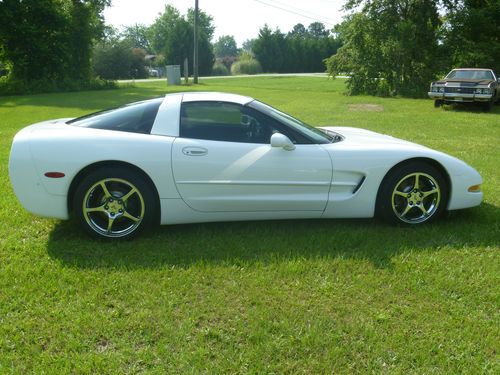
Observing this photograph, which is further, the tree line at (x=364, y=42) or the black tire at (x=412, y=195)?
the tree line at (x=364, y=42)

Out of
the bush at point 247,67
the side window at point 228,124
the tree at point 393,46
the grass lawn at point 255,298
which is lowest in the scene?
the grass lawn at point 255,298

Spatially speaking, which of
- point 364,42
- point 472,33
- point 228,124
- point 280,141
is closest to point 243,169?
point 280,141

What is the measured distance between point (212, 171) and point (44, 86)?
23.4 m

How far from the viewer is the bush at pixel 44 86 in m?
22.5

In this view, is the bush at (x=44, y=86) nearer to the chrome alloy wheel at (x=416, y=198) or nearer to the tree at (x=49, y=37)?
the tree at (x=49, y=37)

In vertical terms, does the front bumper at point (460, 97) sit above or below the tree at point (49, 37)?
below

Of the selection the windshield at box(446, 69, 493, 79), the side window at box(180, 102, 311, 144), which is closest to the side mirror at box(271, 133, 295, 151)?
the side window at box(180, 102, 311, 144)

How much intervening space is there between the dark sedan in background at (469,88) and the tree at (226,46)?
461ft

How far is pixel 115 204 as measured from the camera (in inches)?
145

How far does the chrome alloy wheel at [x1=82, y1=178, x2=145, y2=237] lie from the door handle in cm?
51

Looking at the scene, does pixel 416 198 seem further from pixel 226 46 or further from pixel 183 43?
pixel 226 46

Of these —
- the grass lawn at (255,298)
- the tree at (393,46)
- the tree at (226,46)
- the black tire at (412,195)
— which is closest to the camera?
the grass lawn at (255,298)

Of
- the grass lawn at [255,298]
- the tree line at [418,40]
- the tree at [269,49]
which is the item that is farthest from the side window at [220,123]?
the tree at [269,49]

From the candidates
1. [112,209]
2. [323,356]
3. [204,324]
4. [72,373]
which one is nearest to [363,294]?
[323,356]
